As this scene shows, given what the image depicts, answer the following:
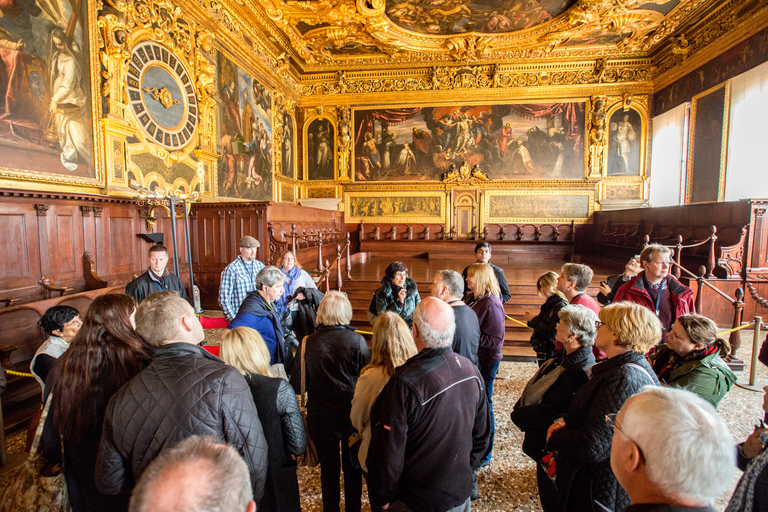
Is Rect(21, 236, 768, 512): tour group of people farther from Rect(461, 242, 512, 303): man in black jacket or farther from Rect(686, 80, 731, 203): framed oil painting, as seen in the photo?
Rect(686, 80, 731, 203): framed oil painting

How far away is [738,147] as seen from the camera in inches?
352

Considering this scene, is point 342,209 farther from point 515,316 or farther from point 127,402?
point 127,402

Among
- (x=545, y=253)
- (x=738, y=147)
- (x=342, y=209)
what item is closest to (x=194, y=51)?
(x=342, y=209)

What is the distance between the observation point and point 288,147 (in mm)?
13703

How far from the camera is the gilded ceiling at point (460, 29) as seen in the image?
988 cm

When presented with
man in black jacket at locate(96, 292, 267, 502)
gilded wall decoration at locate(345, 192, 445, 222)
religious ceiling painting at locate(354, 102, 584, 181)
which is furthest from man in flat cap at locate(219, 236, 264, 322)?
religious ceiling painting at locate(354, 102, 584, 181)

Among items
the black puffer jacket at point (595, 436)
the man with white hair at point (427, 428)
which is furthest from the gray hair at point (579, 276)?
the man with white hair at point (427, 428)

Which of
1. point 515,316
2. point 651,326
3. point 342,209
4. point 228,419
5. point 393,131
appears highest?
point 393,131

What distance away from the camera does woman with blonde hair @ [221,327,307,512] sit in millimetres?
1721

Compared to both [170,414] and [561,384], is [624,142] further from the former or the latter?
[170,414]

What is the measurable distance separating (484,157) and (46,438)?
14066mm

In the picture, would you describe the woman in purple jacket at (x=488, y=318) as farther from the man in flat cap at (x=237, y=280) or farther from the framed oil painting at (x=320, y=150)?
the framed oil painting at (x=320, y=150)

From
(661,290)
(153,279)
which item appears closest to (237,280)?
(153,279)

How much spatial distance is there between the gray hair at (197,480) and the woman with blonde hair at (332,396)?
4.60 feet
